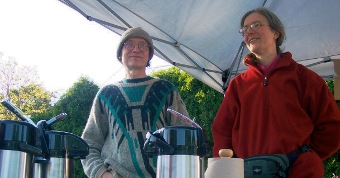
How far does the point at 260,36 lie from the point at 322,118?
330 mm

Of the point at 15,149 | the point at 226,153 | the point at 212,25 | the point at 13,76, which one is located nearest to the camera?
the point at 15,149

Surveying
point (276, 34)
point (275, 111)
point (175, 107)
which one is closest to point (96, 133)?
point (175, 107)

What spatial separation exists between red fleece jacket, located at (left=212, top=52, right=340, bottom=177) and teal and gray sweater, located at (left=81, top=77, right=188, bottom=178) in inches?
7.7

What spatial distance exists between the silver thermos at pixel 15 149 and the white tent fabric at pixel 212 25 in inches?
76.9

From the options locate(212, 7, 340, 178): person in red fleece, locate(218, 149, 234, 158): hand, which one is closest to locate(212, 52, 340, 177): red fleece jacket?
locate(212, 7, 340, 178): person in red fleece

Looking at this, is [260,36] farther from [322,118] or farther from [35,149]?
[35,149]

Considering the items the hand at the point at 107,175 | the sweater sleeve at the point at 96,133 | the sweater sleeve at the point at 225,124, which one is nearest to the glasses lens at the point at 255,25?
the sweater sleeve at the point at 225,124

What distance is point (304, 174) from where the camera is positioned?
1.26m

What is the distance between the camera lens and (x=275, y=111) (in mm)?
1346

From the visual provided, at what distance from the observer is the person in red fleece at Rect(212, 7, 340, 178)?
1.31 m

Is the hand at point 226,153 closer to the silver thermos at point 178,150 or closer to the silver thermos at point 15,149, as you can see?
the silver thermos at point 178,150

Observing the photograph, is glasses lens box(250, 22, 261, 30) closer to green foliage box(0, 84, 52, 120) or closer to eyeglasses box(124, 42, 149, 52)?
eyeglasses box(124, 42, 149, 52)

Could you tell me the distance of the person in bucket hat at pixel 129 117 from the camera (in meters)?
1.28

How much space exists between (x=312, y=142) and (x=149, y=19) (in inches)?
61.2
